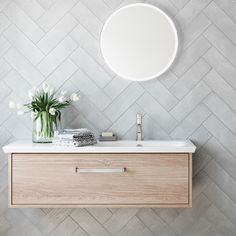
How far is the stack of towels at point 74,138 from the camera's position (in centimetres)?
262

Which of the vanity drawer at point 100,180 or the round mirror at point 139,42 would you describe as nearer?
the vanity drawer at point 100,180

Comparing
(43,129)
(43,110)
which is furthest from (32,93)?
(43,129)

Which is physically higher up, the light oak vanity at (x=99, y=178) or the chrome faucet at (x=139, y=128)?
the chrome faucet at (x=139, y=128)

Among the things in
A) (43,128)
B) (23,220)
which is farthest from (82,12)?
(23,220)

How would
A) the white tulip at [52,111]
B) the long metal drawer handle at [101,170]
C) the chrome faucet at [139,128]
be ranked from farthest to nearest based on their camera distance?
the chrome faucet at [139,128] < the white tulip at [52,111] < the long metal drawer handle at [101,170]

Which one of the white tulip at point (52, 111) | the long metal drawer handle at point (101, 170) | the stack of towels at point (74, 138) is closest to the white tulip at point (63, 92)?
the white tulip at point (52, 111)

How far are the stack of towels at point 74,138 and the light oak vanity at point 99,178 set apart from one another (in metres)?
0.06

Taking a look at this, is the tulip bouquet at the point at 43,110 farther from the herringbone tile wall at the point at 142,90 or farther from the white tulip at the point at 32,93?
the herringbone tile wall at the point at 142,90

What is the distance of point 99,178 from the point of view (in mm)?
2611

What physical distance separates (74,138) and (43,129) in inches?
13.2

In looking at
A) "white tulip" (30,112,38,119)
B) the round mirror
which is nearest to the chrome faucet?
the round mirror

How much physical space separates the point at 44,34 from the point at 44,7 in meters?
0.19

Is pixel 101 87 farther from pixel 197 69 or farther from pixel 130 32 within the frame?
pixel 197 69

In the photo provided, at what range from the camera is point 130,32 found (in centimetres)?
294
